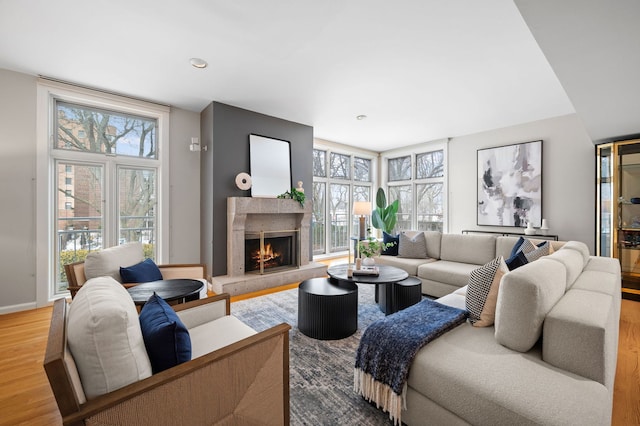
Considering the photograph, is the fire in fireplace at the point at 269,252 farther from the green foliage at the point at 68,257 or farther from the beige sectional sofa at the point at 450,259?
the green foliage at the point at 68,257

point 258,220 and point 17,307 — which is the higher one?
point 258,220

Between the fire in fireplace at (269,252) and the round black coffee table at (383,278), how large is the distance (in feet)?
5.29

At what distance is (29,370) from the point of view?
2.07 metres

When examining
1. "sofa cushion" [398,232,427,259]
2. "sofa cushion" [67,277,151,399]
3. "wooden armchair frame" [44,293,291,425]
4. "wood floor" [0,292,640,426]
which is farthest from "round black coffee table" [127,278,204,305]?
"sofa cushion" [398,232,427,259]

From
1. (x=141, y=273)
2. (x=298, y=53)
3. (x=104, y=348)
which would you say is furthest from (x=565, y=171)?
(x=141, y=273)

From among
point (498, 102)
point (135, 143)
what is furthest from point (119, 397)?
point (498, 102)

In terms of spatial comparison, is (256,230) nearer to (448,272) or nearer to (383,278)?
(383,278)

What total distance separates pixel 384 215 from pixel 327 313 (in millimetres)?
4175

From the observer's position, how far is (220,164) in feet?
13.3

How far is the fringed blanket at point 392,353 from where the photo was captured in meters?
1.44

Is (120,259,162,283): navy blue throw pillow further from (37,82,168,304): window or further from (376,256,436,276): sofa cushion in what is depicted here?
(376,256,436,276): sofa cushion

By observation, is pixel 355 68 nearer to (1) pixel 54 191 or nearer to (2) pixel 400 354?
(2) pixel 400 354

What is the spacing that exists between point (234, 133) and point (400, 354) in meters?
3.81

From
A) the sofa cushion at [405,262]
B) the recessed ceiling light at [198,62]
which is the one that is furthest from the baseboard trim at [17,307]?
the sofa cushion at [405,262]
